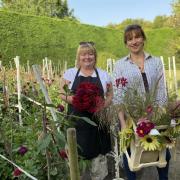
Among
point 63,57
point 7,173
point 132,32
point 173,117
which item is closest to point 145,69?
point 132,32

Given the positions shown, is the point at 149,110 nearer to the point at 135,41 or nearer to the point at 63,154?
the point at 135,41

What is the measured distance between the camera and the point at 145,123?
205cm

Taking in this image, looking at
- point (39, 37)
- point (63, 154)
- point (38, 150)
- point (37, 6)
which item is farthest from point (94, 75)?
point (37, 6)

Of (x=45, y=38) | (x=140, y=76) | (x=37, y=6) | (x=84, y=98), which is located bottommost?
(x=84, y=98)

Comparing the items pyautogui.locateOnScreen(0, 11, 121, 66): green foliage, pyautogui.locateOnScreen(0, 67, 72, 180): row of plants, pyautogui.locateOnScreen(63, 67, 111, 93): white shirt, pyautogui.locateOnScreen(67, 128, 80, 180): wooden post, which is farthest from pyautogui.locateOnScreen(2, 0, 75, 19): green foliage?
pyautogui.locateOnScreen(67, 128, 80, 180): wooden post

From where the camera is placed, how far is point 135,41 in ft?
7.93

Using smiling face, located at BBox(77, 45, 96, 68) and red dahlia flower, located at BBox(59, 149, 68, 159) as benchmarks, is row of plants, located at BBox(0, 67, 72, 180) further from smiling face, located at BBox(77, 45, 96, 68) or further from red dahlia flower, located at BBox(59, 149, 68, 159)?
smiling face, located at BBox(77, 45, 96, 68)

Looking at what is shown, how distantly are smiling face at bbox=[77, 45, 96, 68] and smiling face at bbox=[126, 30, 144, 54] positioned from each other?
282mm

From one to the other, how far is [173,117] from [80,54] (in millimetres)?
815

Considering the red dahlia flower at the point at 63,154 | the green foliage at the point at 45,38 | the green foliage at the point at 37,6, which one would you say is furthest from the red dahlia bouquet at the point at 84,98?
the green foliage at the point at 37,6

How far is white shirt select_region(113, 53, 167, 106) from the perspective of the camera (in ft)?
7.55

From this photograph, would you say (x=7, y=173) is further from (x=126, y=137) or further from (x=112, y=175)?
(x=112, y=175)

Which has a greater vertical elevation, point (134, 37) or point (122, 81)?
point (134, 37)

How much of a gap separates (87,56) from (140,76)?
0.41 meters
